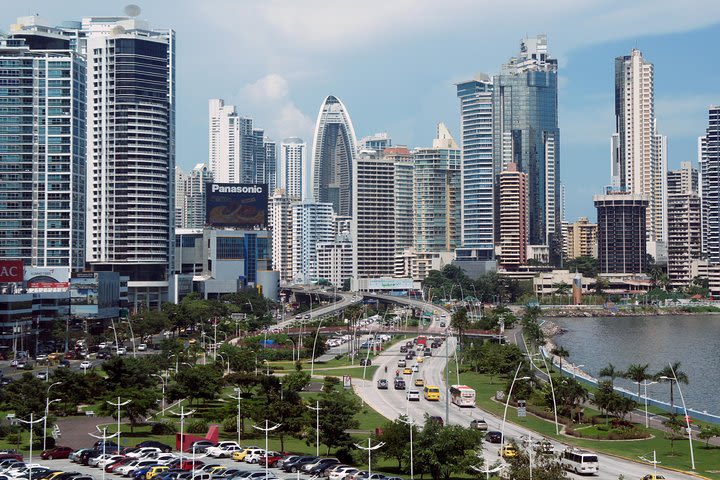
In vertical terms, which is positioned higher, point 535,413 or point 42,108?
point 42,108

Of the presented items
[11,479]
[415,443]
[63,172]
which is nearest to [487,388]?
[415,443]

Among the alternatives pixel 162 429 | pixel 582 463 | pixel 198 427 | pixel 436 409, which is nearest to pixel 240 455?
pixel 198 427

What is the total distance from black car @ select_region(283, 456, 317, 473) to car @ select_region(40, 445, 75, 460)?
1477cm

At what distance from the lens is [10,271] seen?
130625 mm

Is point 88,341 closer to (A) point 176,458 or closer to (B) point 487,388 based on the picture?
(B) point 487,388

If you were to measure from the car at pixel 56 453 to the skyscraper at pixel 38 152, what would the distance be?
372 ft

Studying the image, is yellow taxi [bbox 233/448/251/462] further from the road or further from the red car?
the red car

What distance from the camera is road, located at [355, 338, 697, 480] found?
58.8 metres

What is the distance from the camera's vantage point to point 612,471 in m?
58.2

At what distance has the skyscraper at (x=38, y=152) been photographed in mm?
169875

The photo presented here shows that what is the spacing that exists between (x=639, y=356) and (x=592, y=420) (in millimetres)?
73109

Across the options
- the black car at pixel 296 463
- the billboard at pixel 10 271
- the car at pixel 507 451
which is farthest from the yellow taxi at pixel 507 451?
the billboard at pixel 10 271

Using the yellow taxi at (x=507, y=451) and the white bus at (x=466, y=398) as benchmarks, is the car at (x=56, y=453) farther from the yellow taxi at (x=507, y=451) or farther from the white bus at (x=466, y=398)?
the white bus at (x=466, y=398)

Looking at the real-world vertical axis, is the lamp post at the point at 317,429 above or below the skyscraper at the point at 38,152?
below
